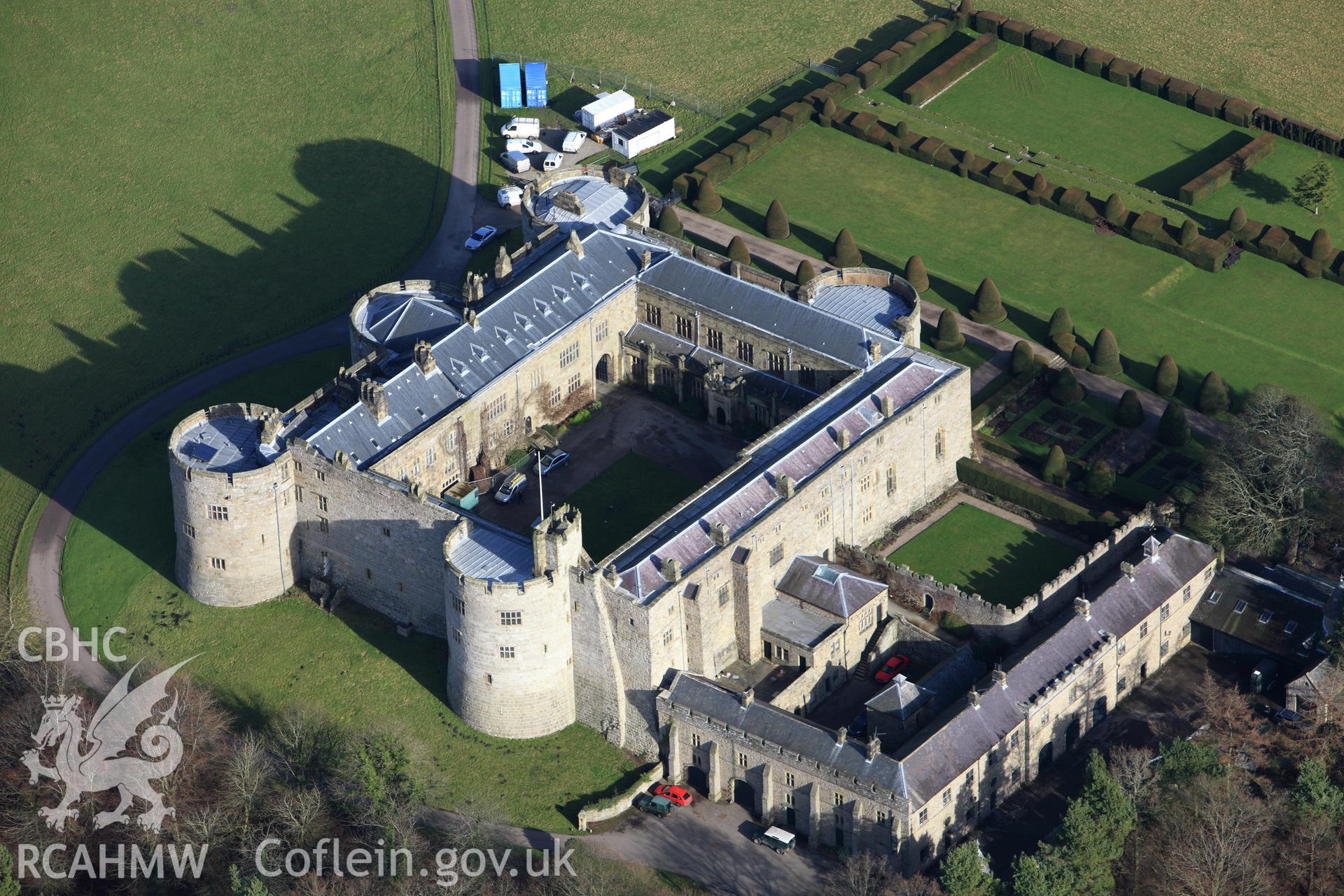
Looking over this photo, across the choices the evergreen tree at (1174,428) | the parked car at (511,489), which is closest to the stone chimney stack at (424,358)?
the parked car at (511,489)

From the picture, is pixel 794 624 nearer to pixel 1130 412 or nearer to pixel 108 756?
pixel 1130 412

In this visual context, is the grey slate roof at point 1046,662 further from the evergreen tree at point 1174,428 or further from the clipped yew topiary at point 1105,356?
the clipped yew topiary at point 1105,356

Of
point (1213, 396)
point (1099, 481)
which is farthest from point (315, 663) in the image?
point (1213, 396)

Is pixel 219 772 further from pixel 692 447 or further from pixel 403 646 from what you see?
pixel 692 447

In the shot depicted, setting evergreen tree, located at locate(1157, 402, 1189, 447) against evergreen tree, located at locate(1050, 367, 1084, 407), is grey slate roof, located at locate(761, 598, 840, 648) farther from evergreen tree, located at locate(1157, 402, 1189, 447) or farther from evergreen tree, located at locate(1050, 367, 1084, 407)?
evergreen tree, located at locate(1050, 367, 1084, 407)

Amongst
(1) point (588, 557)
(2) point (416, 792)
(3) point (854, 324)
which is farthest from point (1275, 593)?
(2) point (416, 792)
